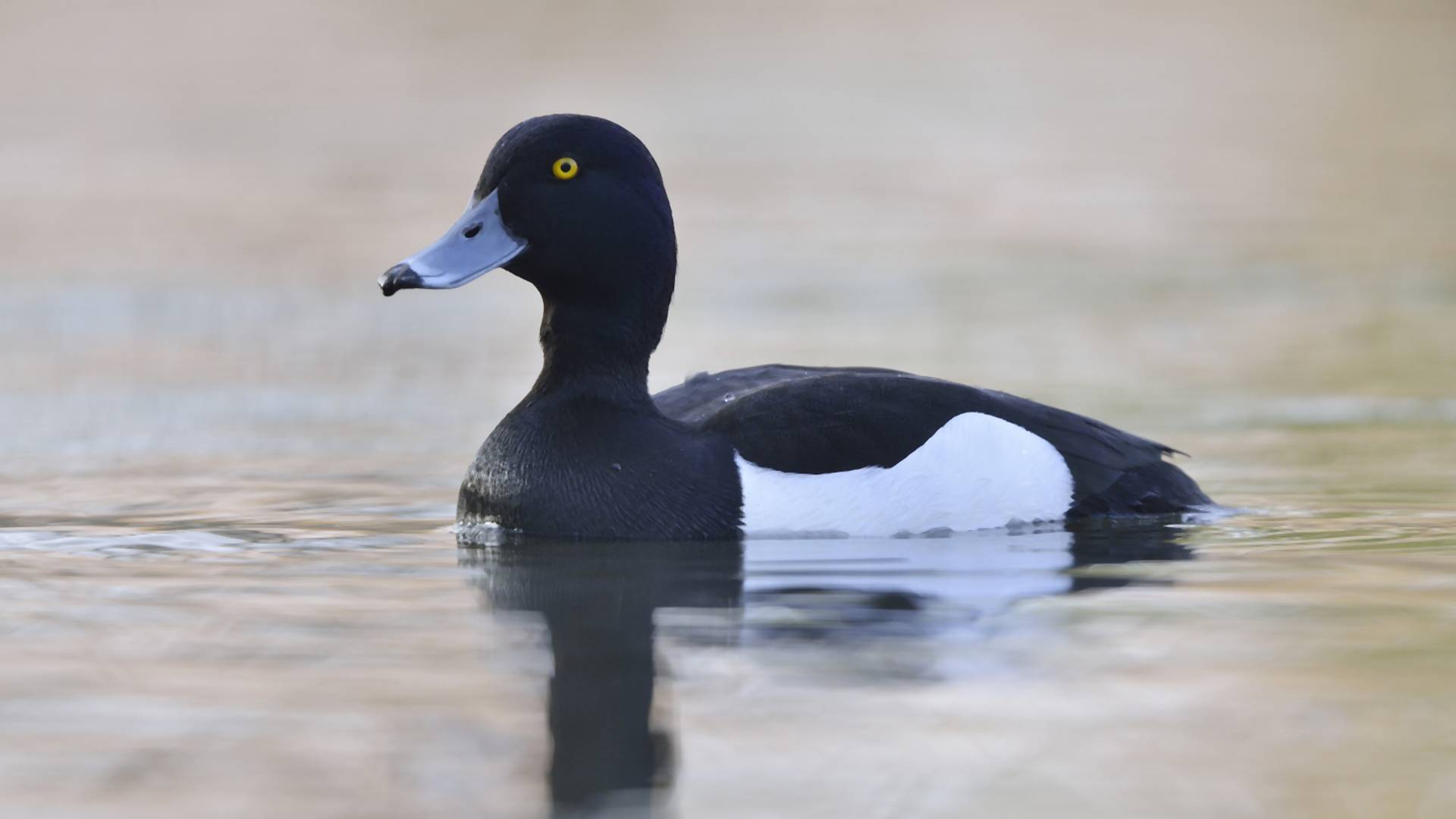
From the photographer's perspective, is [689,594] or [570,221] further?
[570,221]

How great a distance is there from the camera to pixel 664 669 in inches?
191

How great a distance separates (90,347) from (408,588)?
6945mm

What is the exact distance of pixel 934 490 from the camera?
6844mm

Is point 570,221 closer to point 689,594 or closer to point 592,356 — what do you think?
point 592,356

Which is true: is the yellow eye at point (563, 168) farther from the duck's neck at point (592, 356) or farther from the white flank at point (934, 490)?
the white flank at point (934, 490)

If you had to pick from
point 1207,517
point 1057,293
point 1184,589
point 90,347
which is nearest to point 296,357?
point 90,347

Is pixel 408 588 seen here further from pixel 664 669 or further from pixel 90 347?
pixel 90 347

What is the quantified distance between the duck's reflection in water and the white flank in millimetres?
80

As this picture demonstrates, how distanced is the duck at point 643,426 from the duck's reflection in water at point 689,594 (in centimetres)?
9

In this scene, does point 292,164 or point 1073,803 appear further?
point 292,164

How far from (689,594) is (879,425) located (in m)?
1.19

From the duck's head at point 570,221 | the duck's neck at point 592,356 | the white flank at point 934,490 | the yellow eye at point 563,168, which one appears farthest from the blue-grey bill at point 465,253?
the white flank at point 934,490

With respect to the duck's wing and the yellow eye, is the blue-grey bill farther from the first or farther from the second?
the duck's wing

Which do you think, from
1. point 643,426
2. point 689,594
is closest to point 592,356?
point 643,426
